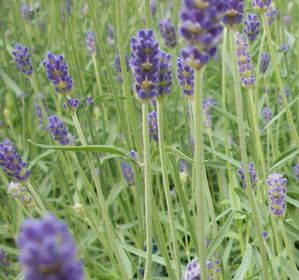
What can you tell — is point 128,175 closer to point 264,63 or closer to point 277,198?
point 264,63

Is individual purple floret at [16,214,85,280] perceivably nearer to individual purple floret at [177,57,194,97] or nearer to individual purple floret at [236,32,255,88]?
individual purple floret at [177,57,194,97]

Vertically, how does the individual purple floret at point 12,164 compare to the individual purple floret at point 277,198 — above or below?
above

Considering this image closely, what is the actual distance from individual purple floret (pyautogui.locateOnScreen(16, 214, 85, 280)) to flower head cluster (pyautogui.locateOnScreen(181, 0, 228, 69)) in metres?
0.37

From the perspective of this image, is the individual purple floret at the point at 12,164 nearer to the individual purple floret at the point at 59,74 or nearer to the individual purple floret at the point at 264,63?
the individual purple floret at the point at 59,74

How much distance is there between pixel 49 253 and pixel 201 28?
1.35 feet

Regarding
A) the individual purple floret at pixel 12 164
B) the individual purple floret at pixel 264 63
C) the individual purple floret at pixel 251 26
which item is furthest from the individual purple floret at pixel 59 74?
the individual purple floret at pixel 264 63

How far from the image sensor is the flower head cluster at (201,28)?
71 cm

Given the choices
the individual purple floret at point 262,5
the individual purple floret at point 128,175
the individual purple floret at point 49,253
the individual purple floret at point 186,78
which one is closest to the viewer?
the individual purple floret at point 49,253

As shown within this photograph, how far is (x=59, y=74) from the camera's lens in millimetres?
1243

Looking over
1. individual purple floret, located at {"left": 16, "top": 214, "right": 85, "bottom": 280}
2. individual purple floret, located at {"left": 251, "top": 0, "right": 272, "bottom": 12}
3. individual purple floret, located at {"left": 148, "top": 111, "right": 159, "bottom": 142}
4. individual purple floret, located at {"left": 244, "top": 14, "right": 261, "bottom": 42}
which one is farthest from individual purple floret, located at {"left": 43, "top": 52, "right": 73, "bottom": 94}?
individual purple floret, located at {"left": 16, "top": 214, "right": 85, "bottom": 280}

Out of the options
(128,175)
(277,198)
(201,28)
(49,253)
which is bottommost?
(128,175)

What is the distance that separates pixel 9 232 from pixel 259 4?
1.41 meters

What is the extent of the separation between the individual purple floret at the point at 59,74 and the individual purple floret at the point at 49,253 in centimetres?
84

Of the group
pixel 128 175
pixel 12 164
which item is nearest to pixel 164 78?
pixel 12 164
